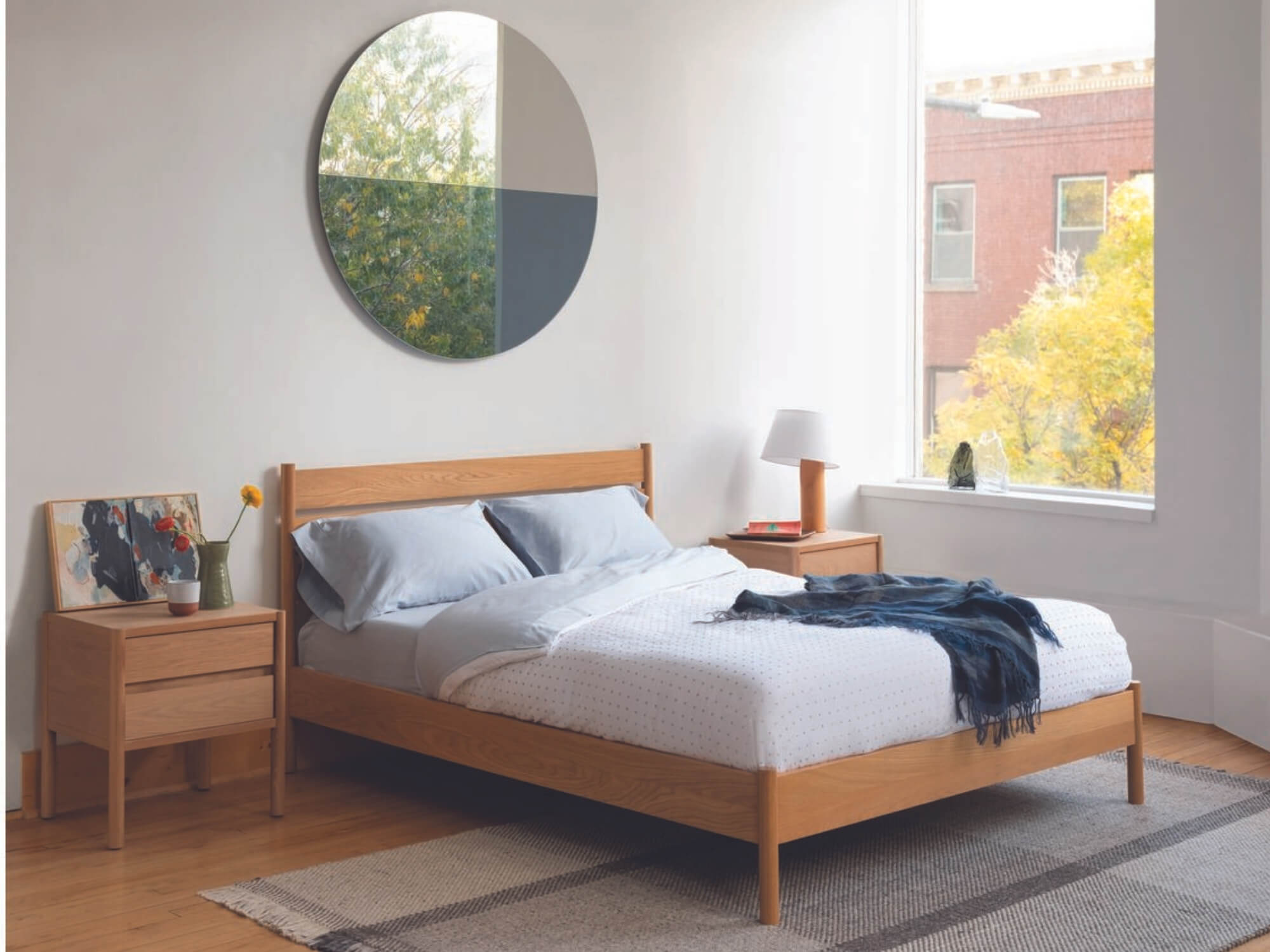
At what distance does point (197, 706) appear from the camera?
3.29 metres

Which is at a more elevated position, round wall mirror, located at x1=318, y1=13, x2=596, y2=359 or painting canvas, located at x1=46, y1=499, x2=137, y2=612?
round wall mirror, located at x1=318, y1=13, x2=596, y2=359

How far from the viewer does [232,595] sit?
3.60 meters

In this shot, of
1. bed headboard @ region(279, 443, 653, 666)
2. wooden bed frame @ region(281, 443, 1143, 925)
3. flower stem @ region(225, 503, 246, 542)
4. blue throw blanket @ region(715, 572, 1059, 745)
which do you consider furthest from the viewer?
bed headboard @ region(279, 443, 653, 666)

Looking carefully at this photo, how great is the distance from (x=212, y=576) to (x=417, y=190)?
1374mm

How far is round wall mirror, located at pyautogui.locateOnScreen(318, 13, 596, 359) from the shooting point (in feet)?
13.1

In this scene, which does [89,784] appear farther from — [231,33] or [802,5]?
[802,5]

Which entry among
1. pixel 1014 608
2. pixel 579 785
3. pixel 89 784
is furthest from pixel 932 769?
pixel 89 784

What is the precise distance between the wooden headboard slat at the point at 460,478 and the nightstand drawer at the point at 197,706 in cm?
68

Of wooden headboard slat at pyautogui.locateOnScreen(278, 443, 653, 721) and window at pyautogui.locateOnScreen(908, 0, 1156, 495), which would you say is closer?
wooden headboard slat at pyautogui.locateOnScreen(278, 443, 653, 721)

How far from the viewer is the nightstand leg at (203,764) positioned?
372 cm

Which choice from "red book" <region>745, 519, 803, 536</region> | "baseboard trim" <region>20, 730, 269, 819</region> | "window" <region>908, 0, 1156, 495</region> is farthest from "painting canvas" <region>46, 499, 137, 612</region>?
"window" <region>908, 0, 1156, 495</region>

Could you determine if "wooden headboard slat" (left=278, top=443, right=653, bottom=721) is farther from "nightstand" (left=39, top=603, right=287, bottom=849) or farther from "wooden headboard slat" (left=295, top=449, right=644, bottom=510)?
"nightstand" (left=39, top=603, right=287, bottom=849)

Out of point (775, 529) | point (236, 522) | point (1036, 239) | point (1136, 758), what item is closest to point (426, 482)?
point (236, 522)

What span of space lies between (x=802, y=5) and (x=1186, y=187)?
1678mm
